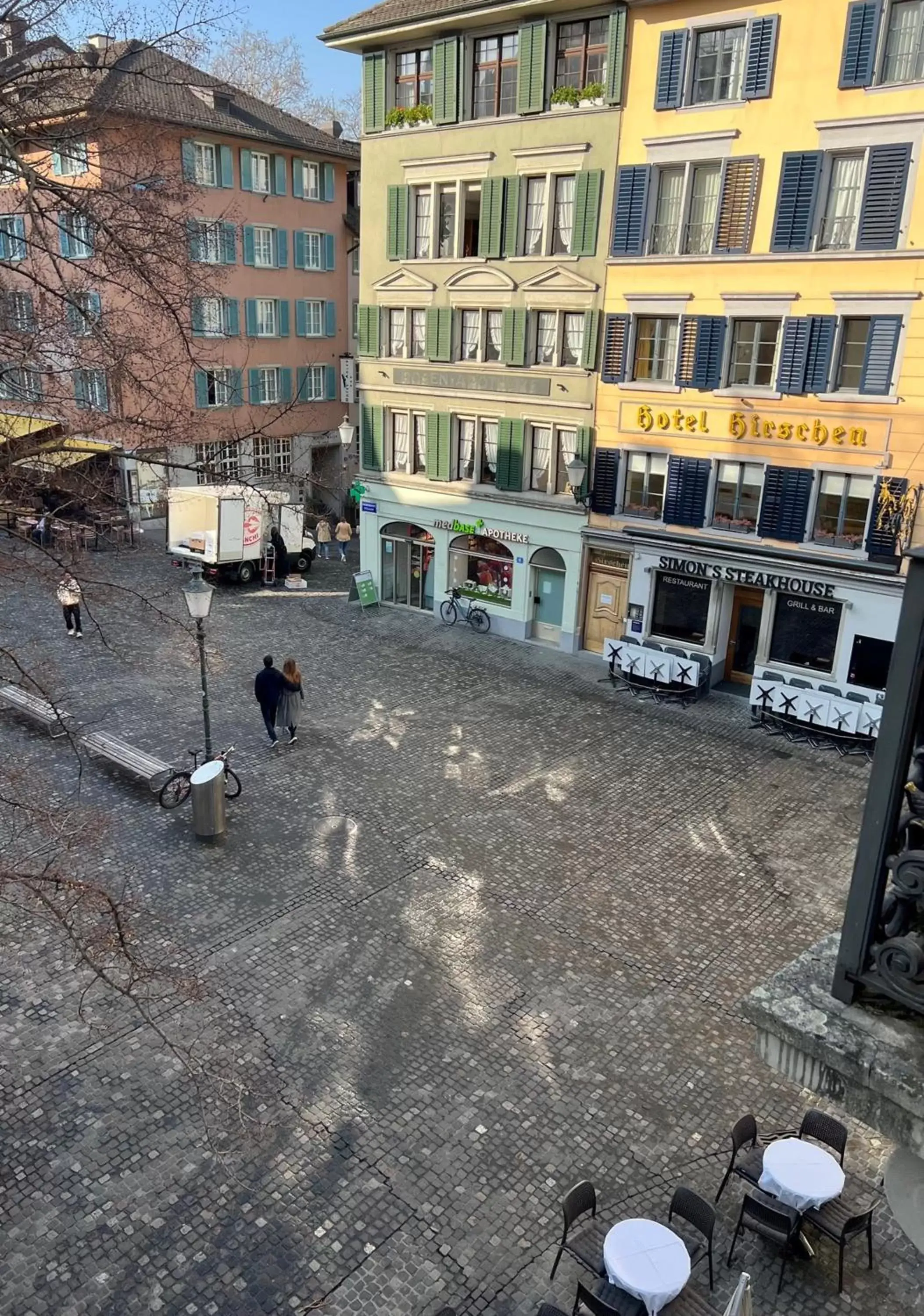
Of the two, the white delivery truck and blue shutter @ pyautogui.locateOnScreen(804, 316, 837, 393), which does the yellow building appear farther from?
the white delivery truck

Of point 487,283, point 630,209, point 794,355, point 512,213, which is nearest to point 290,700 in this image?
point 794,355

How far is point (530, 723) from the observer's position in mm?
20125

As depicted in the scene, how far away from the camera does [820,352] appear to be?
1912 cm

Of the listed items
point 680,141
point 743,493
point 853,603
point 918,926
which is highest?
point 680,141

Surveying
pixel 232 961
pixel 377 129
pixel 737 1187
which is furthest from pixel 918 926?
pixel 377 129

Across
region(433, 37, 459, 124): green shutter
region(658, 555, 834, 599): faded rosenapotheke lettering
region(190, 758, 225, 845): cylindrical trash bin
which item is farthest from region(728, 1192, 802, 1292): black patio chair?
region(433, 37, 459, 124): green shutter

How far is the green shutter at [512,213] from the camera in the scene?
23.1 m

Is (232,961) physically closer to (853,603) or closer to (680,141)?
(853,603)

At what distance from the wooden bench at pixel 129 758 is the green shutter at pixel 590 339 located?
43.3 feet

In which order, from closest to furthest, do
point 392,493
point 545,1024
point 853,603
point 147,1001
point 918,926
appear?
point 918,926 < point 147,1001 < point 545,1024 < point 853,603 < point 392,493

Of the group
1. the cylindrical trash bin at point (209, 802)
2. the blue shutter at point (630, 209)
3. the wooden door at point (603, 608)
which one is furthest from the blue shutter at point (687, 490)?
the cylindrical trash bin at point (209, 802)

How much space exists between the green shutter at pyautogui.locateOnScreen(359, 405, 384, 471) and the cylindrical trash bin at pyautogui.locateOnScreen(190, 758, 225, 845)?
→ 15133 millimetres

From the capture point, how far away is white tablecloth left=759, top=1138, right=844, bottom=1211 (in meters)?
8.03

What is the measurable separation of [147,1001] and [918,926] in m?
5.42
